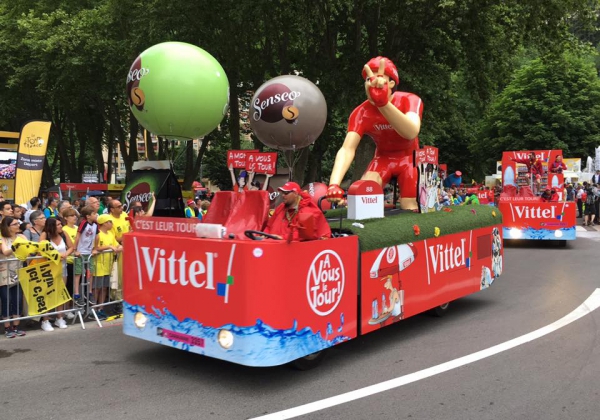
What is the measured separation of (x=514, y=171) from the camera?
17016 millimetres

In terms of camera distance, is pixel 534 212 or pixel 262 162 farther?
pixel 534 212

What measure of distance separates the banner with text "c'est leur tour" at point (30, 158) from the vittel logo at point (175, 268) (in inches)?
441

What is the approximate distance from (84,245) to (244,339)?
4148 millimetres

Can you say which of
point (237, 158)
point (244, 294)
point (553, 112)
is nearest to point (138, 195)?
point (237, 158)

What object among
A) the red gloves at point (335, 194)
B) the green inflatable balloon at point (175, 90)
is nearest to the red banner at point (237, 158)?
the green inflatable balloon at point (175, 90)

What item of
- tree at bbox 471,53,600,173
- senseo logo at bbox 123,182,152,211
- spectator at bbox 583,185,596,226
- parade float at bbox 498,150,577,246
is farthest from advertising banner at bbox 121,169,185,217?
tree at bbox 471,53,600,173

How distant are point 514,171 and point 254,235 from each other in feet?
46.3

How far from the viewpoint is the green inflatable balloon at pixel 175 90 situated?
7.73 meters

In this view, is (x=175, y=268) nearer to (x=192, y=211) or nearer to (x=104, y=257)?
(x=104, y=257)

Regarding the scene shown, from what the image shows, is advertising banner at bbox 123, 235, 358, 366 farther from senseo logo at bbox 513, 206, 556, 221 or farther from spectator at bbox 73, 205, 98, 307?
senseo logo at bbox 513, 206, 556, 221

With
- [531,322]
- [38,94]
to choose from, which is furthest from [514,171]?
[38,94]

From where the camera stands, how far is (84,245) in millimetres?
7832

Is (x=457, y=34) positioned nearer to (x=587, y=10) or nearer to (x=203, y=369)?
(x=587, y=10)

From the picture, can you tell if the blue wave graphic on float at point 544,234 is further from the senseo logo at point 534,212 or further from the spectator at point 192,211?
the spectator at point 192,211
